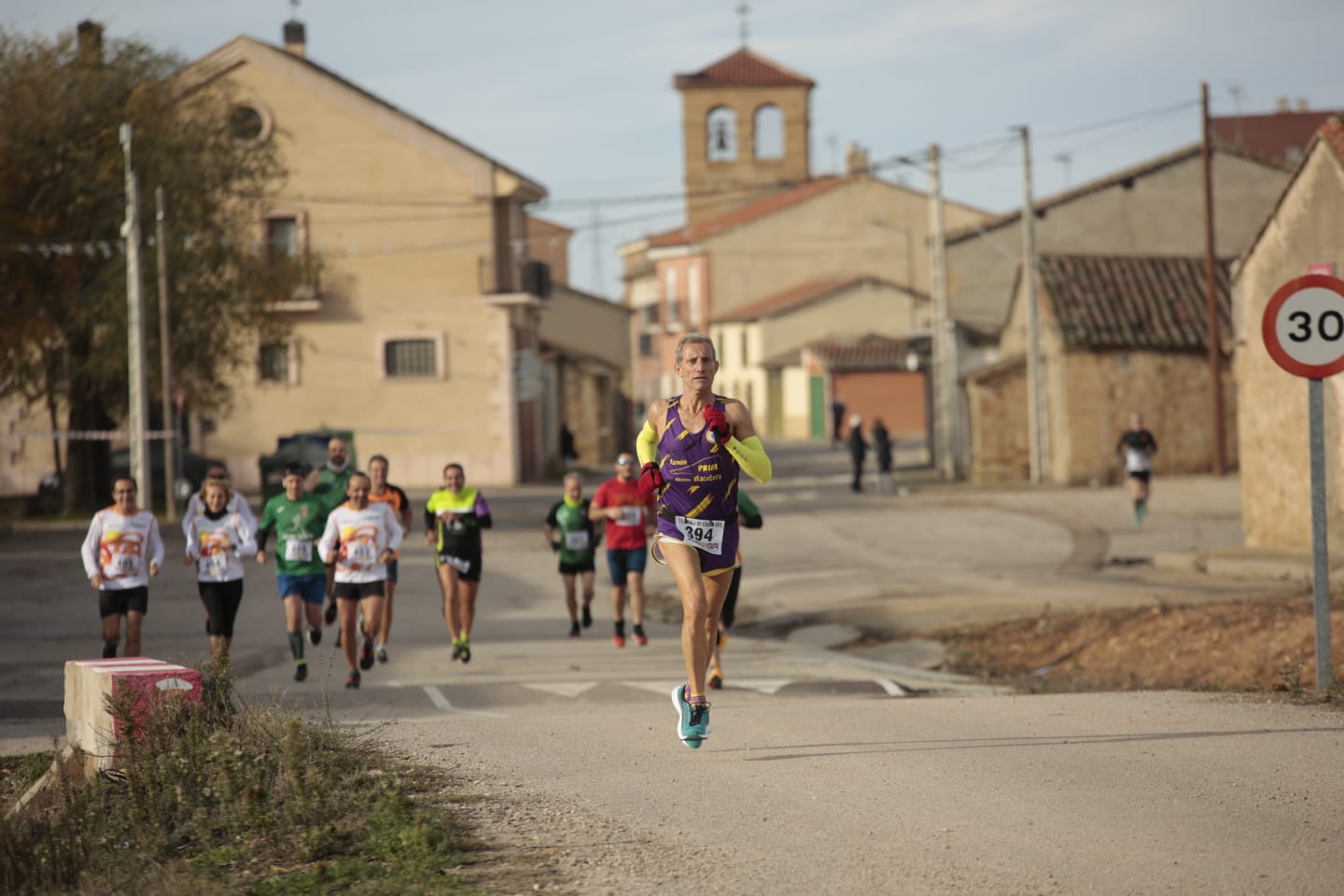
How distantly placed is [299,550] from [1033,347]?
1101 inches

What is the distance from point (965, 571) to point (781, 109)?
65.4 metres

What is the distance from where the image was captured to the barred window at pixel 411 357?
4519 centimetres

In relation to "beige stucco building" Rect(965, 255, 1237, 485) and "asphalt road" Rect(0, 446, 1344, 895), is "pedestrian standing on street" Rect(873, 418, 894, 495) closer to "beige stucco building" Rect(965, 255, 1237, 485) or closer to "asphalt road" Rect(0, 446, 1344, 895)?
"beige stucco building" Rect(965, 255, 1237, 485)

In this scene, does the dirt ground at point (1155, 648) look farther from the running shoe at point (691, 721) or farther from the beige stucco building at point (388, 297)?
the beige stucco building at point (388, 297)

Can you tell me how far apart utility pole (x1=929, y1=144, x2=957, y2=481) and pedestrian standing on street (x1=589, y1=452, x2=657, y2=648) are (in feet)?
90.1

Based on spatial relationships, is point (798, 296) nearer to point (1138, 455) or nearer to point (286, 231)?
point (286, 231)

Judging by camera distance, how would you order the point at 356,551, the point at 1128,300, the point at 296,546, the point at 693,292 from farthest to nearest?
the point at 693,292, the point at 1128,300, the point at 296,546, the point at 356,551

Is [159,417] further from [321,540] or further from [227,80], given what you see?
[321,540]

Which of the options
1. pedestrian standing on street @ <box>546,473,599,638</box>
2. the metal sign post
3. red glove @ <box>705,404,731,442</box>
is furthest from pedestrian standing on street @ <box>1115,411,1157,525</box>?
red glove @ <box>705,404,731,442</box>

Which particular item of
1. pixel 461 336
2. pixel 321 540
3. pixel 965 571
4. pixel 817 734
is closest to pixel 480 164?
pixel 461 336

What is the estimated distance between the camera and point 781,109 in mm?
A: 86188

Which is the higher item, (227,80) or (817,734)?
(227,80)

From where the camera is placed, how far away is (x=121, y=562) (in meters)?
13.3

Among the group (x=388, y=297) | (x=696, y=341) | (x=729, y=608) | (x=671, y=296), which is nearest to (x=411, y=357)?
(x=388, y=297)
